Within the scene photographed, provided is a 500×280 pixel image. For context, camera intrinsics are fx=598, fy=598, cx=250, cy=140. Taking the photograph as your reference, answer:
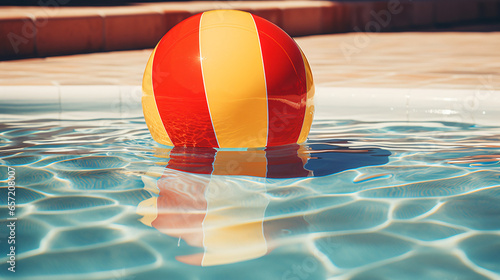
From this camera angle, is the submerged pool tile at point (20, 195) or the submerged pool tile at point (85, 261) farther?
the submerged pool tile at point (20, 195)

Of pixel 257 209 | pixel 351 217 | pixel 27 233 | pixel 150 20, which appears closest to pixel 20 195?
pixel 27 233

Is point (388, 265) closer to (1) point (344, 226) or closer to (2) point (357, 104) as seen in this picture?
(1) point (344, 226)

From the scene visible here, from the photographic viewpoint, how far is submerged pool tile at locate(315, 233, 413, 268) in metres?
1.97

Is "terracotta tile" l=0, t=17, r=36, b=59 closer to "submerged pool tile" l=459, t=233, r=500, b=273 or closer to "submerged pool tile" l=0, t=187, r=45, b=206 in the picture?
"submerged pool tile" l=0, t=187, r=45, b=206

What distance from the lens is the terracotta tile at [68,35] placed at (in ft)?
25.0

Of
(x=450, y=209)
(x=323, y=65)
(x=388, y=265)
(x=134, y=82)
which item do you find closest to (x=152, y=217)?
(x=388, y=265)

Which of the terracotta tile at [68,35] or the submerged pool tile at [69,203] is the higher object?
the submerged pool tile at [69,203]

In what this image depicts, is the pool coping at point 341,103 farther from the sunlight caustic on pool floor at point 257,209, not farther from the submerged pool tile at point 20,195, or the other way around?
the submerged pool tile at point 20,195

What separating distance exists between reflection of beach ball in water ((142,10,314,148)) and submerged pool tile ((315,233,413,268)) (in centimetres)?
103

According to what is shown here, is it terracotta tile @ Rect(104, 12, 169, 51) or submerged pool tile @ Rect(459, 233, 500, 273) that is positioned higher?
submerged pool tile @ Rect(459, 233, 500, 273)

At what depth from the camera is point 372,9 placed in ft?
37.1

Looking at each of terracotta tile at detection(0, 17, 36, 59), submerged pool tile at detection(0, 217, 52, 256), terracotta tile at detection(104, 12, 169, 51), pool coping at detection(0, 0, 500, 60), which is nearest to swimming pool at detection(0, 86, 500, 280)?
submerged pool tile at detection(0, 217, 52, 256)

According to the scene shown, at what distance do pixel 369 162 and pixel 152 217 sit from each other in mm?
1356

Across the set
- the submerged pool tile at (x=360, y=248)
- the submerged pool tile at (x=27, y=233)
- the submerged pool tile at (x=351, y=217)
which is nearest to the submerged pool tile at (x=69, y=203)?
the submerged pool tile at (x=27, y=233)
